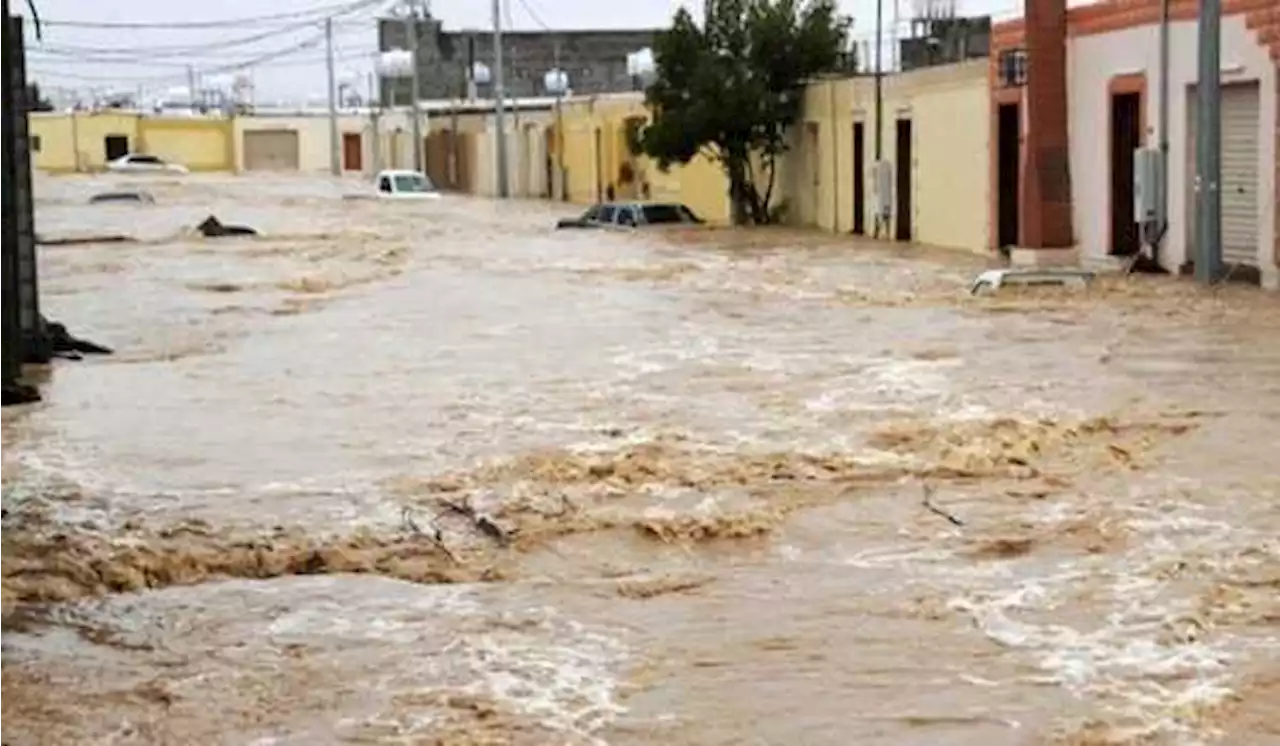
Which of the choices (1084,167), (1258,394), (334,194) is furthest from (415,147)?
(1258,394)

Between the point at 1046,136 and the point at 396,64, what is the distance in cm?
5926

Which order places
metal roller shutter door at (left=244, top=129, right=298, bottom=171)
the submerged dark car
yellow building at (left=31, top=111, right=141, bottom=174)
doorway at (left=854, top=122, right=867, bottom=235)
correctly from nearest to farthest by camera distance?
1. doorway at (left=854, top=122, right=867, bottom=235)
2. the submerged dark car
3. yellow building at (left=31, top=111, right=141, bottom=174)
4. metal roller shutter door at (left=244, top=129, right=298, bottom=171)

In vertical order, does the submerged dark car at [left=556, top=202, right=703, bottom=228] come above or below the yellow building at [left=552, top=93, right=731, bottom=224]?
below

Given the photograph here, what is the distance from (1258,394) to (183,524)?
7.92 metres

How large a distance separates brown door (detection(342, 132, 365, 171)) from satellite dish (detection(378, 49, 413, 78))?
589 inches

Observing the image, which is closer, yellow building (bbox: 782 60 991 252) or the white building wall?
the white building wall

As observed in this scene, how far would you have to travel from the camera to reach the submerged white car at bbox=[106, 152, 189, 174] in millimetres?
93062

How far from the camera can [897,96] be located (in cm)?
3934

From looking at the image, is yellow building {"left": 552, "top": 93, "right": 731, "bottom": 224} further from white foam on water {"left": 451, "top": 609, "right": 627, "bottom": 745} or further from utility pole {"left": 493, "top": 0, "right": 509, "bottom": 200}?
white foam on water {"left": 451, "top": 609, "right": 627, "bottom": 745}

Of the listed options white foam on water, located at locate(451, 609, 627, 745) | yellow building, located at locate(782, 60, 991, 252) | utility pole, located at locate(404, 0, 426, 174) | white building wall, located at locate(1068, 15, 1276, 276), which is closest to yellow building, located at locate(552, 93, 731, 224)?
yellow building, located at locate(782, 60, 991, 252)

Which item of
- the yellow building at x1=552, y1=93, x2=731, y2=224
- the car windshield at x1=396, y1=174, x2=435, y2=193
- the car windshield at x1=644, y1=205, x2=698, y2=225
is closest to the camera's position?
the car windshield at x1=644, y1=205, x2=698, y2=225

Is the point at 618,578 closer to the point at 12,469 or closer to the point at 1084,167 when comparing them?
the point at 12,469

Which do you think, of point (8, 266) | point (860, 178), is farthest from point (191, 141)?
point (8, 266)

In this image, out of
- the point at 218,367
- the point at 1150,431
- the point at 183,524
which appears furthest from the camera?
the point at 218,367
